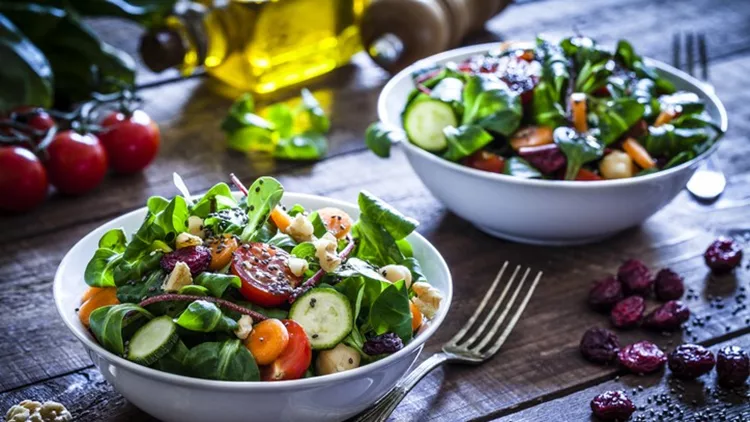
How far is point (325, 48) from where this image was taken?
2260mm

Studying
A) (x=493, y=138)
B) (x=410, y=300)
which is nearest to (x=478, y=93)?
(x=493, y=138)

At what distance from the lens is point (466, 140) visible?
1580 millimetres

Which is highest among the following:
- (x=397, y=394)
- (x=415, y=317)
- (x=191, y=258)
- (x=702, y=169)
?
(x=191, y=258)

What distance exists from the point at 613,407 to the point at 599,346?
0.48 feet

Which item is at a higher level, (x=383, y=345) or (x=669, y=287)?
(x=383, y=345)

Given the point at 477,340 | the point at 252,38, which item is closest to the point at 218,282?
the point at 477,340

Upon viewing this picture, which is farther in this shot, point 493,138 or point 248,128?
point 248,128

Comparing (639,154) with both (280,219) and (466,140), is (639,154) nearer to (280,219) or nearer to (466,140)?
(466,140)

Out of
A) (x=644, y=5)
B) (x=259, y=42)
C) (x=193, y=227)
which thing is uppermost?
(x=193, y=227)

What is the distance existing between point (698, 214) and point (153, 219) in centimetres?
102

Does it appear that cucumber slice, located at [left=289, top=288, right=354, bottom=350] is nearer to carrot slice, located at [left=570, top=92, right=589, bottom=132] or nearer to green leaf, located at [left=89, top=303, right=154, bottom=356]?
green leaf, located at [left=89, top=303, right=154, bottom=356]

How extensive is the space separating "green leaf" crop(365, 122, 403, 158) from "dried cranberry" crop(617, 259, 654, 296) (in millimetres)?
407

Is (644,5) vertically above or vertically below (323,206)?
below

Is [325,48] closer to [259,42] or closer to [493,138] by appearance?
[259,42]
